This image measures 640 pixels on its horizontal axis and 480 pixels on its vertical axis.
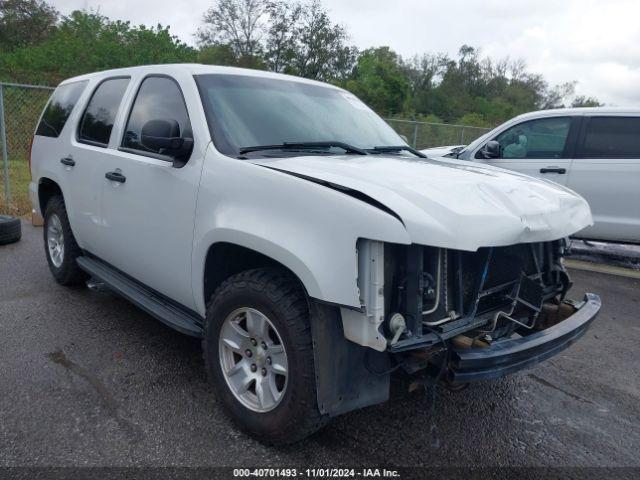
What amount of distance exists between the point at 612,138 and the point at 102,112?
583 cm

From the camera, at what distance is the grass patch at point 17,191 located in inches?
335

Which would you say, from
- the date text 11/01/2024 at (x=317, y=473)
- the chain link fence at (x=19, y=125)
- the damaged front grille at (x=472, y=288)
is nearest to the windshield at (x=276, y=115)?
the damaged front grille at (x=472, y=288)

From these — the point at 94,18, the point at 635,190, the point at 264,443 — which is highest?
the point at 94,18

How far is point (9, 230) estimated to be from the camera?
6477 mm

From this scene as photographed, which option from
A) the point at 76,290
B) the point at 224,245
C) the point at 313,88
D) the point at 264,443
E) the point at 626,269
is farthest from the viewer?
the point at 626,269

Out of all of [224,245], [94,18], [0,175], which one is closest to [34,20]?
[94,18]

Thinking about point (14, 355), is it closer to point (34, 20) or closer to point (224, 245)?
point (224, 245)

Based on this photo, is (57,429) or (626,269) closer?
(57,429)

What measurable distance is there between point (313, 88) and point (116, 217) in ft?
5.55

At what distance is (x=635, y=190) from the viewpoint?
20.5ft

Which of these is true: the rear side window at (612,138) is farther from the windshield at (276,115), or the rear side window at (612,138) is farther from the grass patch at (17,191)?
the grass patch at (17,191)

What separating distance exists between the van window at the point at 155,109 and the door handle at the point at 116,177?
0.21 m

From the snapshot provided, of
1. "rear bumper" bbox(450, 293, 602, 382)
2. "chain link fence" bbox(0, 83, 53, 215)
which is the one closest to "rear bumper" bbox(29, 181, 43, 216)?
"rear bumper" bbox(450, 293, 602, 382)

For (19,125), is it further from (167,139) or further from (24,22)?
(24,22)
